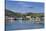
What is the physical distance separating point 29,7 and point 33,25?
1.07ft

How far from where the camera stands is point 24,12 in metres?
1.90

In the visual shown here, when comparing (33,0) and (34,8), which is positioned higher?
(33,0)

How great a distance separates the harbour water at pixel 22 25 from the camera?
185 centimetres

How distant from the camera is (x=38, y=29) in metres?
1.92

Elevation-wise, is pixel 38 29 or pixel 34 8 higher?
pixel 34 8

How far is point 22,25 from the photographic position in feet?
6.20

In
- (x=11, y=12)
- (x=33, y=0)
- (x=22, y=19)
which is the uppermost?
(x=33, y=0)

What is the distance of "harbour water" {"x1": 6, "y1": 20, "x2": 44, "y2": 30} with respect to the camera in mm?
1850

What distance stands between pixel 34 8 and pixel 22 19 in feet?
0.96

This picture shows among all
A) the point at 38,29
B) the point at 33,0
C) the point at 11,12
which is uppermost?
the point at 33,0

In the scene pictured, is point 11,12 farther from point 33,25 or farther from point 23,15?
point 33,25

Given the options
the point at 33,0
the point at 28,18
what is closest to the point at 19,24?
the point at 28,18

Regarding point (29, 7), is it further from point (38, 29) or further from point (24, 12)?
point (38, 29)

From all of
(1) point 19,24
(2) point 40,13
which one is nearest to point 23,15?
(1) point 19,24
